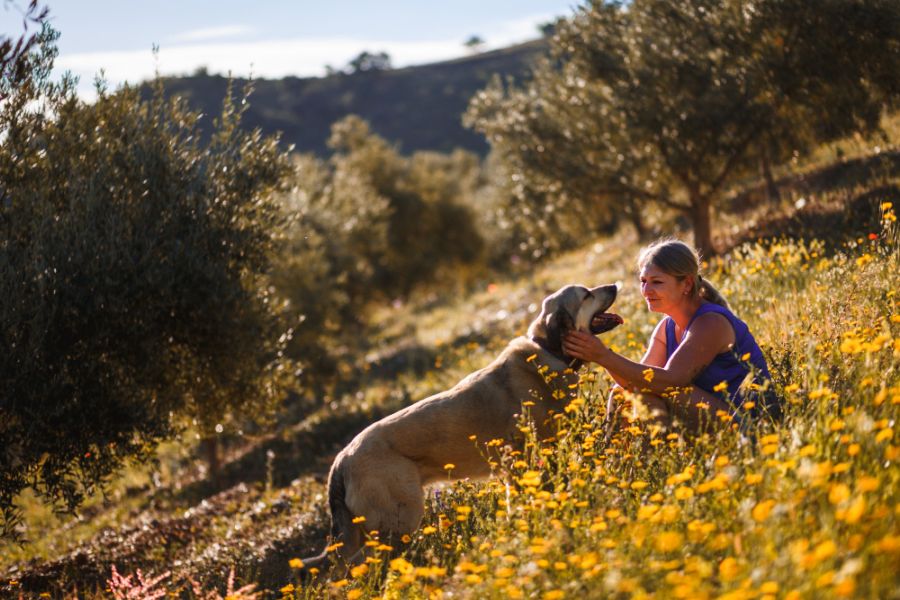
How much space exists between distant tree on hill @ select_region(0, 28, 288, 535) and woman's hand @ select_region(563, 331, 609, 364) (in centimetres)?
512

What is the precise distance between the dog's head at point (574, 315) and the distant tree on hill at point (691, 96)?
308 inches

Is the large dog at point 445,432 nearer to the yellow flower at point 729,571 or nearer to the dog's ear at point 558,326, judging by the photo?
the dog's ear at point 558,326

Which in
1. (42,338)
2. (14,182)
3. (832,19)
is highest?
(832,19)

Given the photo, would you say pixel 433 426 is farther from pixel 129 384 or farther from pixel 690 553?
pixel 129 384

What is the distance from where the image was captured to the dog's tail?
19.1 ft

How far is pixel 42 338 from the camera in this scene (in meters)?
7.52

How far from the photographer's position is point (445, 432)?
6133 millimetres

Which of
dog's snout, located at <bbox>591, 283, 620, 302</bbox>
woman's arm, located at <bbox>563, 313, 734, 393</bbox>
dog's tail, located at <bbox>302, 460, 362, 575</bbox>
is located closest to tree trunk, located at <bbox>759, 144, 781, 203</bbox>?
dog's snout, located at <bbox>591, 283, 620, 302</bbox>

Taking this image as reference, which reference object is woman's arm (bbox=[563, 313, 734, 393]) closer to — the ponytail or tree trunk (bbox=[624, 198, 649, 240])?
the ponytail

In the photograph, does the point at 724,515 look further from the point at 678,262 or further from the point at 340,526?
the point at 340,526

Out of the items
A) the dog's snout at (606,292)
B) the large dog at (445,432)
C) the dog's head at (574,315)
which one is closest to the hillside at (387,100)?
the dog's snout at (606,292)

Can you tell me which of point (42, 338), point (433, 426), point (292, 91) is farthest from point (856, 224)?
point (292, 91)

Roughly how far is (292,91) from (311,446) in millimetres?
119909

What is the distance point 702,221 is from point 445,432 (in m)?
10.5
